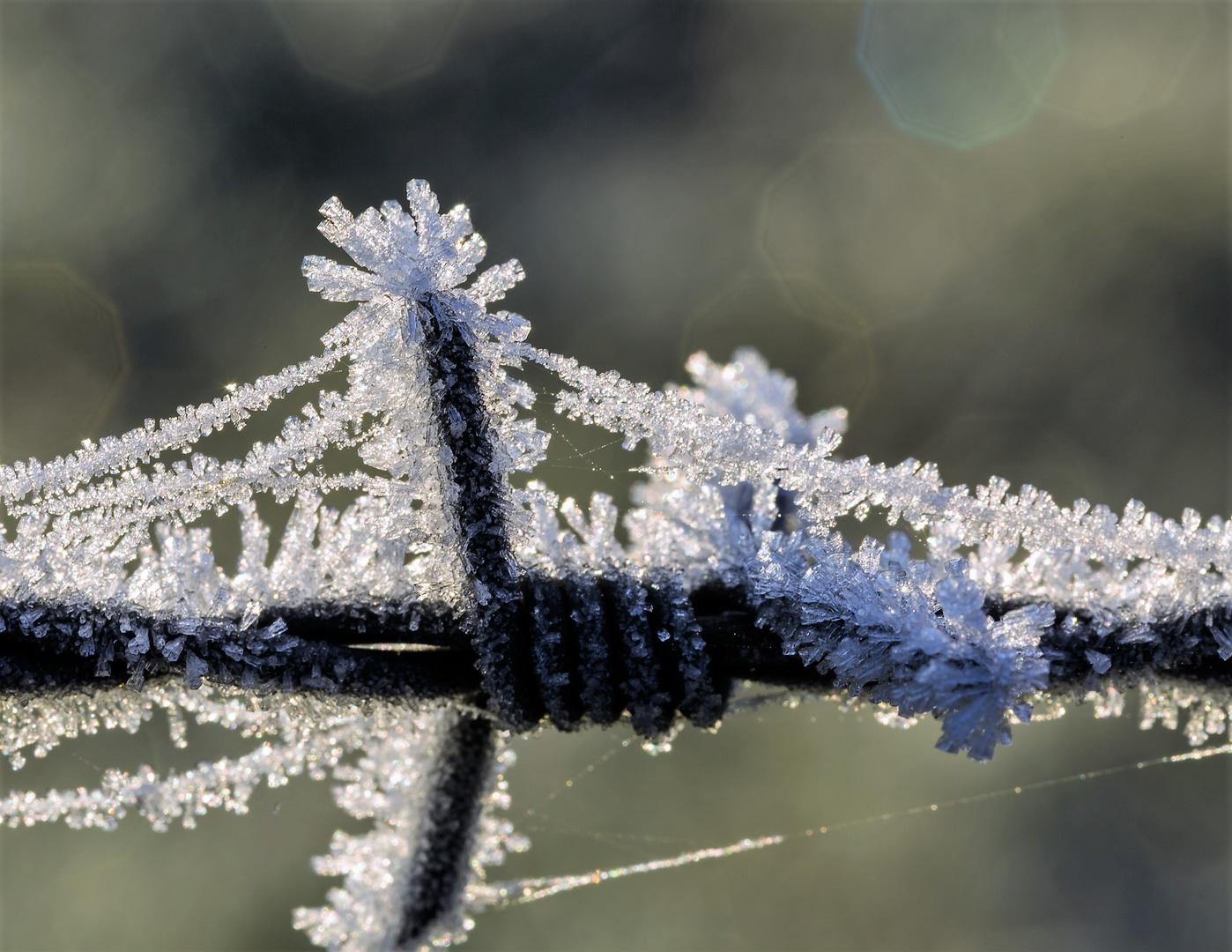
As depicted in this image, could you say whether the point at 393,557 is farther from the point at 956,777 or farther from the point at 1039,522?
the point at 956,777

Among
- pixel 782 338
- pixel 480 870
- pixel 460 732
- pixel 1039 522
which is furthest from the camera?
pixel 782 338

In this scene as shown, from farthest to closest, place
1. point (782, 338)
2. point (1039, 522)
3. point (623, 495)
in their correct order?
point (782, 338)
point (623, 495)
point (1039, 522)

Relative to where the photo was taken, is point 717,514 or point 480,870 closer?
point 717,514

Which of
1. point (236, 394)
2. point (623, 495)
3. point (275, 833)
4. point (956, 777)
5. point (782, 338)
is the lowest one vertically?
point (236, 394)

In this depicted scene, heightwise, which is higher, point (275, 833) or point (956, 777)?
point (275, 833)

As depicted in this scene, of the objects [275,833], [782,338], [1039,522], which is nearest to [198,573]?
[1039,522]

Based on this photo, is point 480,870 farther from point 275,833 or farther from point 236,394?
point 275,833

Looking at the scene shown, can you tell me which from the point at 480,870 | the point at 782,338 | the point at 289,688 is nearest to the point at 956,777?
the point at 782,338
